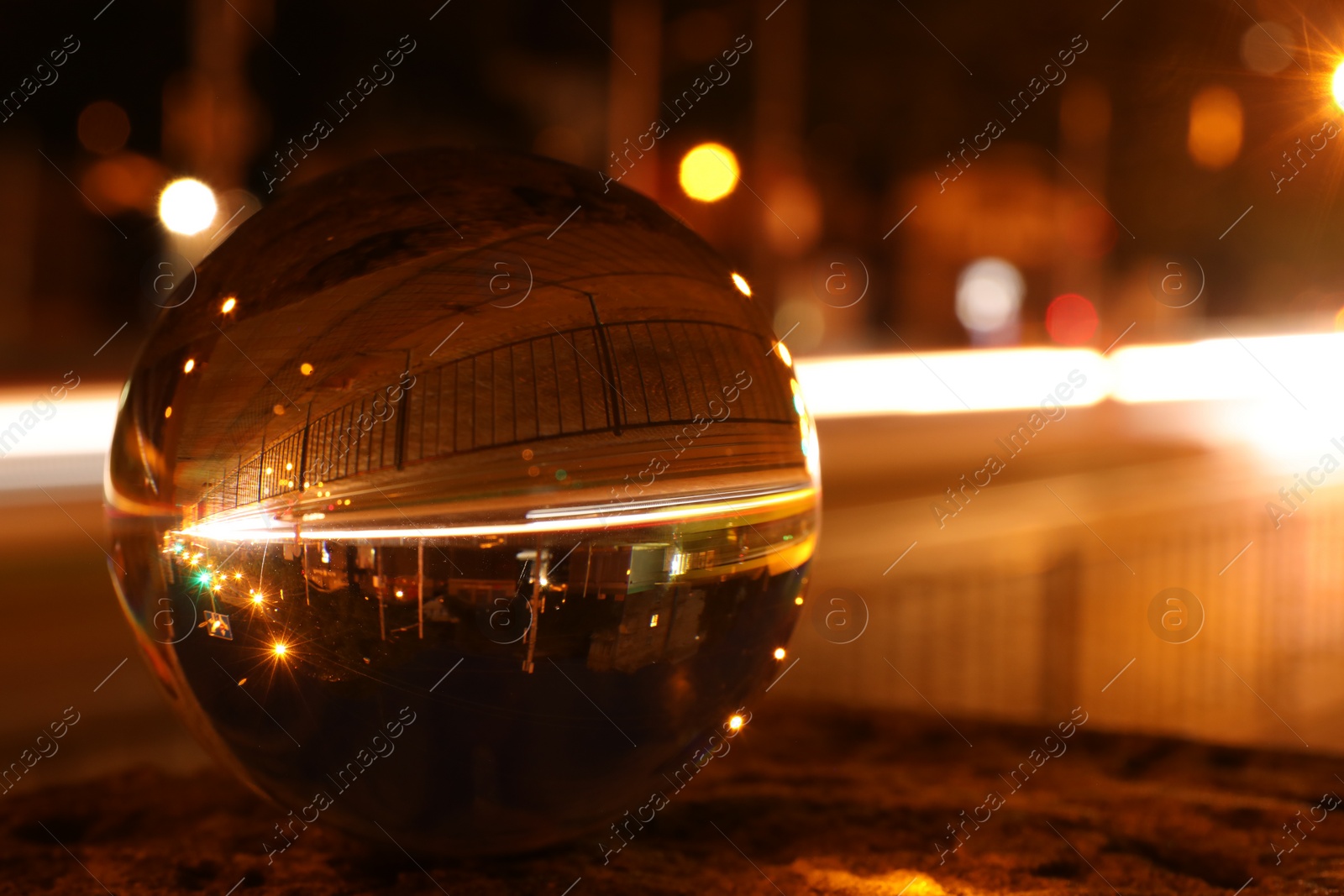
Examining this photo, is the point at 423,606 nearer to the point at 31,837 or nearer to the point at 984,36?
the point at 31,837

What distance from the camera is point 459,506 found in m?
2.00

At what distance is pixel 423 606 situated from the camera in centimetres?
203

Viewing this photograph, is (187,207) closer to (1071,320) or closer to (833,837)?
(833,837)

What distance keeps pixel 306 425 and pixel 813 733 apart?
2.49 meters

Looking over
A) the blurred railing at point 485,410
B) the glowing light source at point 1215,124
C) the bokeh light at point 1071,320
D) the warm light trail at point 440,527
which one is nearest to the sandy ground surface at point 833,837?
the warm light trail at point 440,527

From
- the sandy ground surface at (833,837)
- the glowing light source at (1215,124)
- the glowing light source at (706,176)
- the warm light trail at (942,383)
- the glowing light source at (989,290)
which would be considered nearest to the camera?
the sandy ground surface at (833,837)

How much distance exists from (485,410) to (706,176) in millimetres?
26790

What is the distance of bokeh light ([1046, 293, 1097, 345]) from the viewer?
110 ft

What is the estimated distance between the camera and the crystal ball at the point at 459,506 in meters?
2.02

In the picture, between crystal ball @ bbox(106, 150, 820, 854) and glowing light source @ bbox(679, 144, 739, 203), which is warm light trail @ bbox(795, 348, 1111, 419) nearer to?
glowing light source @ bbox(679, 144, 739, 203)

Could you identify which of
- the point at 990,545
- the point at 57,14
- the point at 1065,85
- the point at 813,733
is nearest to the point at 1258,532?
the point at 990,545

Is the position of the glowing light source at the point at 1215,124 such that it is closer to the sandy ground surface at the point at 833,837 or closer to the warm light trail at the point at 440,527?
the sandy ground surface at the point at 833,837

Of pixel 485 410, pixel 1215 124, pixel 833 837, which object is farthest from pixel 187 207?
pixel 485 410

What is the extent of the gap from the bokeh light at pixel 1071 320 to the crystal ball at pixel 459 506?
1317 inches
